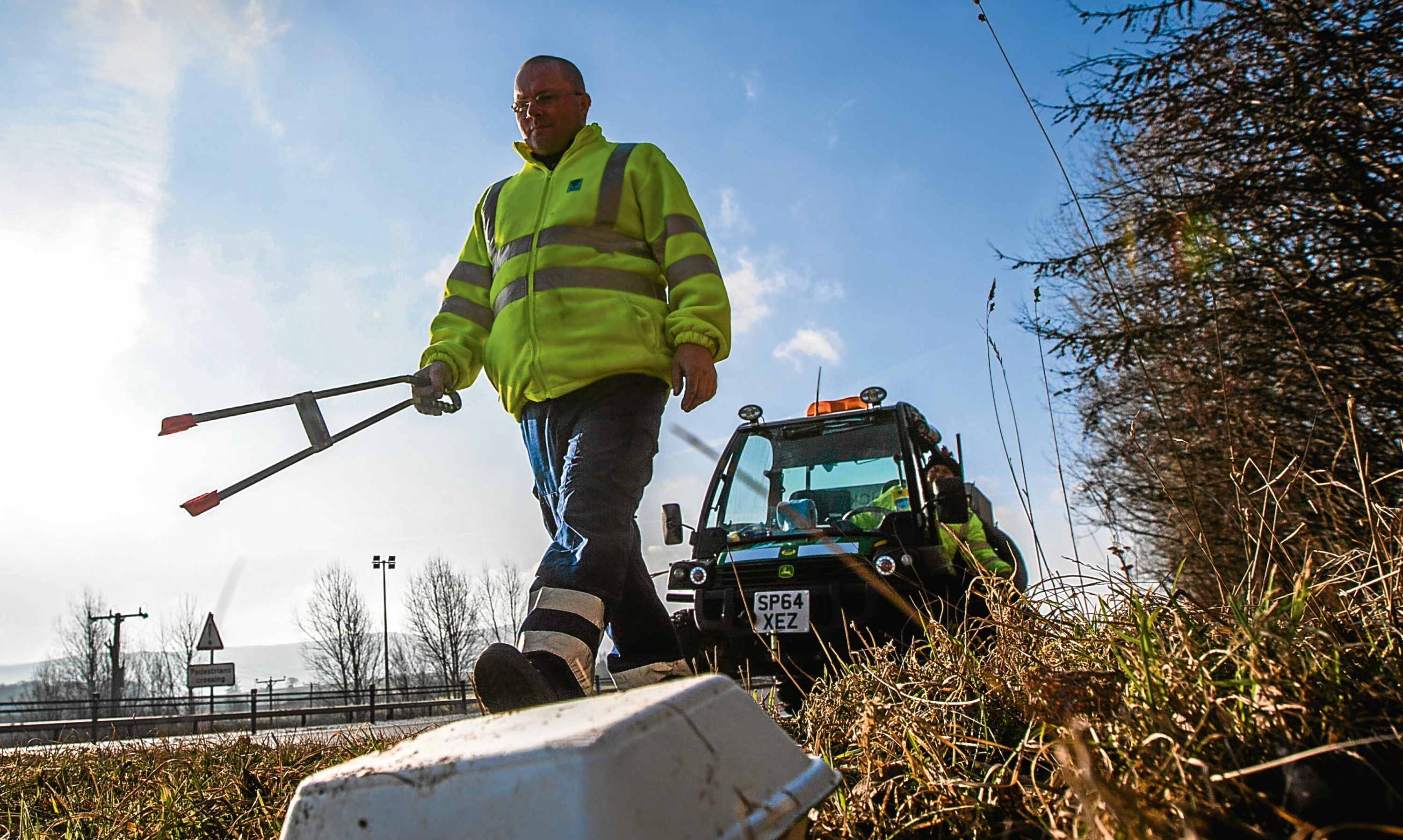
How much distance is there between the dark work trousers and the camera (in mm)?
2172

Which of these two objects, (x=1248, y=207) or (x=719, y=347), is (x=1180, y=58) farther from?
(x=719, y=347)

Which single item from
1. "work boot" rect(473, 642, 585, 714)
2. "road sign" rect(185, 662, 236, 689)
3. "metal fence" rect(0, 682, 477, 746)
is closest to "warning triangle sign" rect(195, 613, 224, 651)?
"metal fence" rect(0, 682, 477, 746)

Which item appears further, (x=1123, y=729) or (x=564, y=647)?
(x=564, y=647)

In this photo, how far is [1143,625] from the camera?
1246 mm

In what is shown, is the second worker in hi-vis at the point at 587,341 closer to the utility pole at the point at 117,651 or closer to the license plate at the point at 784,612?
the license plate at the point at 784,612

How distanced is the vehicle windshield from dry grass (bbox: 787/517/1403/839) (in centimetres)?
421

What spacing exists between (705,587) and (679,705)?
4959mm

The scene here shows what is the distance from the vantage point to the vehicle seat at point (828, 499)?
6.19m

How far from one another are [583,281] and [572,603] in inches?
40.7

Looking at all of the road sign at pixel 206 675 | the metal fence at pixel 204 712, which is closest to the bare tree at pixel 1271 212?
the metal fence at pixel 204 712

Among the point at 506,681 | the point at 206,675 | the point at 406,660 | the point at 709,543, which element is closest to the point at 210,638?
the point at 206,675

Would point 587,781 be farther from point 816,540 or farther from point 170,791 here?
point 816,540

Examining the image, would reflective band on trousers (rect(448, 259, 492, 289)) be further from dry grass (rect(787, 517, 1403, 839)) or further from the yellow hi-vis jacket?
dry grass (rect(787, 517, 1403, 839))

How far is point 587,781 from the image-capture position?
2.56ft
